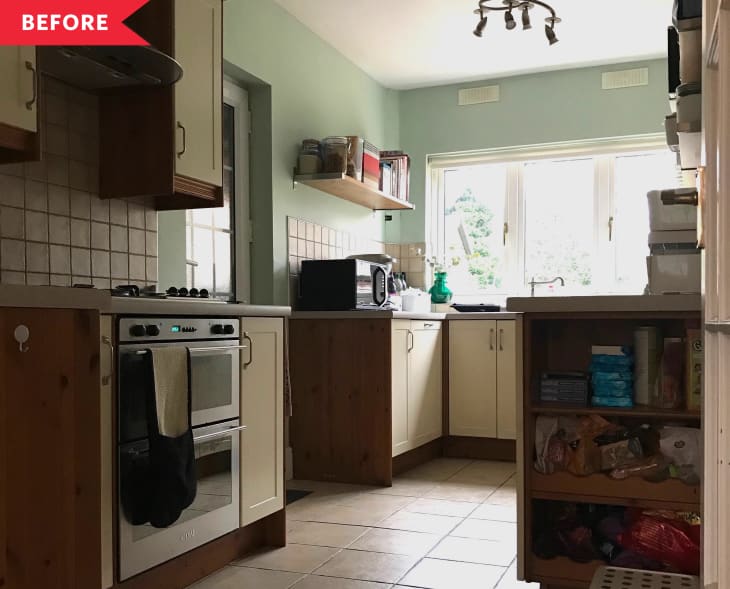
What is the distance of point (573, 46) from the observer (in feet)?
15.9

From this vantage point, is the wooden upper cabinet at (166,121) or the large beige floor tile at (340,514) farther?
the large beige floor tile at (340,514)

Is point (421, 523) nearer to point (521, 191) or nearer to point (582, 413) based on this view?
point (582, 413)

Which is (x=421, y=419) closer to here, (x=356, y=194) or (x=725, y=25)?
(x=356, y=194)

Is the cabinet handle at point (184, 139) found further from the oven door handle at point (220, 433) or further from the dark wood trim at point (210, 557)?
the dark wood trim at point (210, 557)

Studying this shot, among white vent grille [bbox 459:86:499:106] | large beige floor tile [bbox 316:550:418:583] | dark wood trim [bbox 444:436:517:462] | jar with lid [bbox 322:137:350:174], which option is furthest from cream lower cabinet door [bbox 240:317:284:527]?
white vent grille [bbox 459:86:499:106]

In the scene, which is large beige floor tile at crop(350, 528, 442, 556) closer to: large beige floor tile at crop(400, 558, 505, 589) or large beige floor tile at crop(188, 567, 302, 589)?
large beige floor tile at crop(400, 558, 505, 589)

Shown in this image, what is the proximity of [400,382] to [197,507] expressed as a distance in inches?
72.6

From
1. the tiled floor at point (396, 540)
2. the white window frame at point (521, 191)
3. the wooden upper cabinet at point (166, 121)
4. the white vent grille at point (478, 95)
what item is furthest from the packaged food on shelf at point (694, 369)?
the white vent grille at point (478, 95)

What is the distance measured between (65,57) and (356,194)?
2.61 metres

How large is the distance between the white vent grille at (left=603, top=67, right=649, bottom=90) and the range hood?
3.42 meters

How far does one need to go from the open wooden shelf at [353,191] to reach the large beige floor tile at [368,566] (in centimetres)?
213

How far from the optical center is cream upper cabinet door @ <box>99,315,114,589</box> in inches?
80.7

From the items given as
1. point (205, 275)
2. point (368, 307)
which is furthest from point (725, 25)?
point (368, 307)

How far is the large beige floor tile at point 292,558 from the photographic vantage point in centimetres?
273
